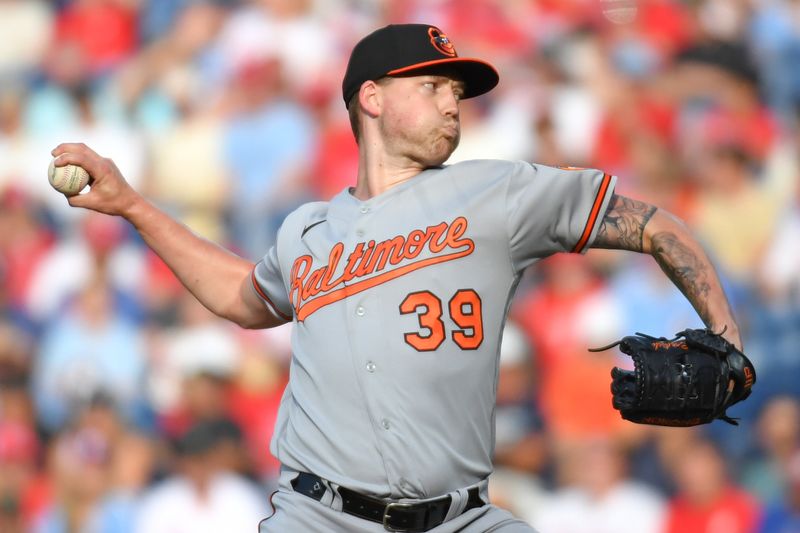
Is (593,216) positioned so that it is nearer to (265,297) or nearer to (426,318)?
(426,318)

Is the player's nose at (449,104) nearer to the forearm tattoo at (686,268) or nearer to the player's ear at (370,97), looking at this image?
the player's ear at (370,97)

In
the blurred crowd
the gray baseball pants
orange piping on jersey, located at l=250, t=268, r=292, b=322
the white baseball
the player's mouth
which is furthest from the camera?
the blurred crowd

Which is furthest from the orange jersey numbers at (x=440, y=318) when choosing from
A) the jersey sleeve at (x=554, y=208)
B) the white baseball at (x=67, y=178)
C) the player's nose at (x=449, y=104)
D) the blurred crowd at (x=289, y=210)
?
the blurred crowd at (x=289, y=210)

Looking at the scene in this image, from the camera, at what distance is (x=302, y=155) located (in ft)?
22.4

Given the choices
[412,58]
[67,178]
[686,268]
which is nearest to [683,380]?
[686,268]

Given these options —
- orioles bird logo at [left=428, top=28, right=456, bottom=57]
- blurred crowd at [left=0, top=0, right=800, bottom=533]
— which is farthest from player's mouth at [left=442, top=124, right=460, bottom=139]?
blurred crowd at [left=0, top=0, right=800, bottom=533]

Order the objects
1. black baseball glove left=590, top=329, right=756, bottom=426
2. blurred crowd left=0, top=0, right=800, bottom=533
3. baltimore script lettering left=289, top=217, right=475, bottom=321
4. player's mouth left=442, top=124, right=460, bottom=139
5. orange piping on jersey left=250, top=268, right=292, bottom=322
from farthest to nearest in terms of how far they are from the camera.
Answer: blurred crowd left=0, top=0, right=800, bottom=533
orange piping on jersey left=250, top=268, right=292, bottom=322
player's mouth left=442, top=124, right=460, bottom=139
baltimore script lettering left=289, top=217, right=475, bottom=321
black baseball glove left=590, top=329, right=756, bottom=426

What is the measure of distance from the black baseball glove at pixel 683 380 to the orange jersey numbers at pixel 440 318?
350mm

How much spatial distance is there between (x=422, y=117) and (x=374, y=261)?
46 cm

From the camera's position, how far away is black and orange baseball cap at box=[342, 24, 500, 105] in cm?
314

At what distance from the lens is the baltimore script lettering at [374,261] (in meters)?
2.91

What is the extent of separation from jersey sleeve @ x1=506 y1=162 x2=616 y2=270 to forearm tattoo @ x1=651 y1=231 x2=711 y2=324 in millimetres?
179

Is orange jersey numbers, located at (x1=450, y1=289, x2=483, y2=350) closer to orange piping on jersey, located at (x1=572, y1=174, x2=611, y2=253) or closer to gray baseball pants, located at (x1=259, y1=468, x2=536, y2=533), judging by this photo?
orange piping on jersey, located at (x1=572, y1=174, x2=611, y2=253)

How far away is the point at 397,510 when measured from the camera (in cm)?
276
